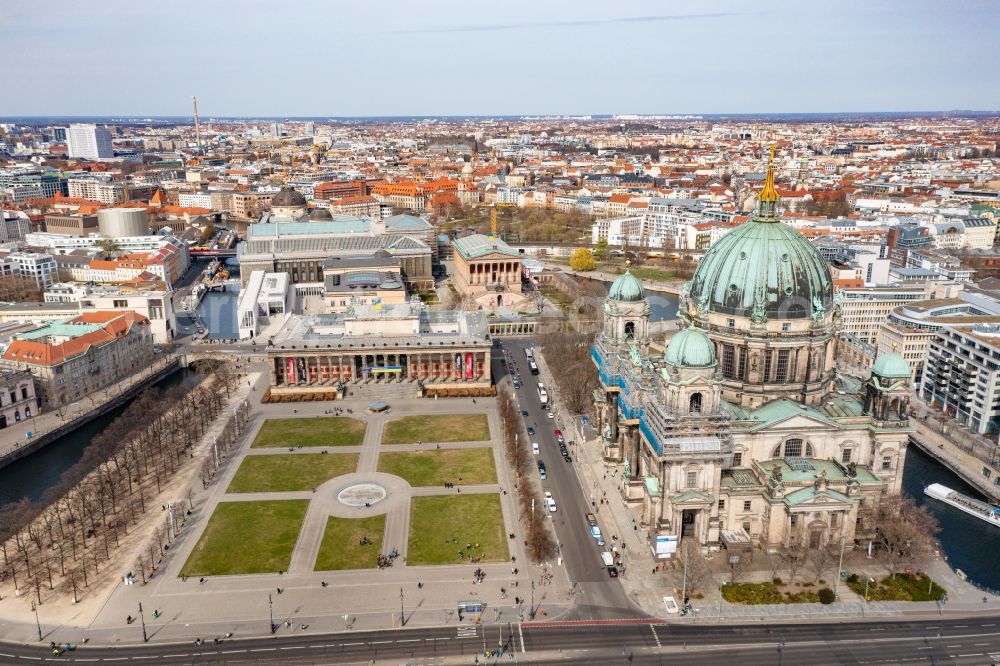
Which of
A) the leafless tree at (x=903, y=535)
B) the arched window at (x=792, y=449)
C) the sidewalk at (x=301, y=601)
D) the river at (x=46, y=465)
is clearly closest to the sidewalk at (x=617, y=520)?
the sidewalk at (x=301, y=601)

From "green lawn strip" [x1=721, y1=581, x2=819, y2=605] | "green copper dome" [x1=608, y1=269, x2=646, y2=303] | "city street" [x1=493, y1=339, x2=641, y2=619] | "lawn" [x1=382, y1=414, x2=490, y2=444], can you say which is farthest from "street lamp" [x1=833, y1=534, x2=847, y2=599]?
"lawn" [x1=382, y1=414, x2=490, y2=444]

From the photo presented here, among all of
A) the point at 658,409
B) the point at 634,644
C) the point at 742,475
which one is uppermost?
the point at 658,409

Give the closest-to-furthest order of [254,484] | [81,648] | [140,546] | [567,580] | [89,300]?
[81,648]
[567,580]
[140,546]
[254,484]
[89,300]

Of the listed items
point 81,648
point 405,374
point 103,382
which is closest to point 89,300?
point 103,382

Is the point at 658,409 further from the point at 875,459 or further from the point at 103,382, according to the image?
the point at 103,382

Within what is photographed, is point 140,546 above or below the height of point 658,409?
below

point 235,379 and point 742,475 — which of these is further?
point 235,379

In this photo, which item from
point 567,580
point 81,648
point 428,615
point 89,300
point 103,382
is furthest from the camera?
point 89,300
